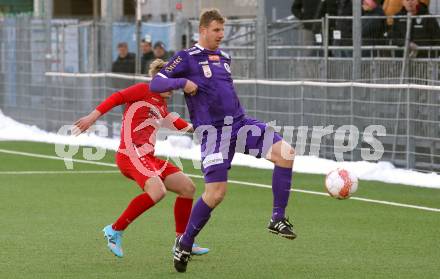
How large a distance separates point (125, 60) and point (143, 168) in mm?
14125

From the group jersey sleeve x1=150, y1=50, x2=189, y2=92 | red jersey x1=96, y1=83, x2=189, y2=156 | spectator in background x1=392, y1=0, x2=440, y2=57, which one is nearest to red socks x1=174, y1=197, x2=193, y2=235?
red jersey x1=96, y1=83, x2=189, y2=156

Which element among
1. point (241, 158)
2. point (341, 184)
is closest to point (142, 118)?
point (341, 184)

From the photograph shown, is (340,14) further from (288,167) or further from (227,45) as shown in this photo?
(288,167)

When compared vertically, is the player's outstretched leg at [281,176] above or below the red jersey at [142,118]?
below

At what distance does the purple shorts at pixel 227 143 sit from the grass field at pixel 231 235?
832 mm

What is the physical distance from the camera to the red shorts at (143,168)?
37.2 feet

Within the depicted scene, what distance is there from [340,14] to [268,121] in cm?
212

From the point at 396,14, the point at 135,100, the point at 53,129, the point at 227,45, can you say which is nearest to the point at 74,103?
the point at 53,129

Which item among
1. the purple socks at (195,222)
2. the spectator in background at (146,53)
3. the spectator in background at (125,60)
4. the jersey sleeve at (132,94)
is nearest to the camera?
the purple socks at (195,222)

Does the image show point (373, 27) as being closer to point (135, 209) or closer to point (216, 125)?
point (135, 209)

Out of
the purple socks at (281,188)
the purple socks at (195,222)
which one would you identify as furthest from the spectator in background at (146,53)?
the purple socks at (195,222)

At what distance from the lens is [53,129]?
27281mm

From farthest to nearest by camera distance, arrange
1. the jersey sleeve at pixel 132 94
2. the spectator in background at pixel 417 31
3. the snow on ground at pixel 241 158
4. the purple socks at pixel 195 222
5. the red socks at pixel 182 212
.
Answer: the spectator in background at pixel 417 31 < the snow on ground at pixel 241 158 < the jersey sleeve at pixel 132 94 < the red socks at pixel 182 212 < the purple socks at pixel 195 222

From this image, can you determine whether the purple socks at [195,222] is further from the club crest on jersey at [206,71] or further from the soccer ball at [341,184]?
the soccer ball at [341,184]
